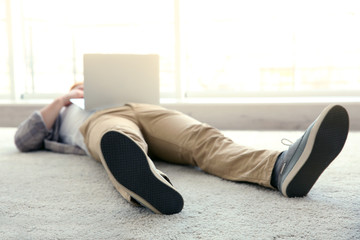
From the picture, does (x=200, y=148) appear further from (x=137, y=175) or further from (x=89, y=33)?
(x=89, y=33)

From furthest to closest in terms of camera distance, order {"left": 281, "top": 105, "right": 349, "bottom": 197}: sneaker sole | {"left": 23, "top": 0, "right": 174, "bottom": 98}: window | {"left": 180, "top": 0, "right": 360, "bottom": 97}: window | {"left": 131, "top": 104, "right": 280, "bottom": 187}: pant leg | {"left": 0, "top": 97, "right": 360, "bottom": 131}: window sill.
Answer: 1. {"left": 23, "top": 0, "right": 174, "bottom": 98}: window
2. {"left": 180, "top": 0, "right": 360, "bottom": 97}: window
3. {"left": 0, "top": 97, "right": 360, "bottom": 131}: window sill
4. {"left": 131, "top": 104, "right": 280, "bottom": 187}: pant leg
5. {"left": 281, "top": 105, "right": 349, "bottom": 197}: sneaker sole

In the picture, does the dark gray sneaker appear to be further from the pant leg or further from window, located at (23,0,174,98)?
window, located at (23,0,174,98)

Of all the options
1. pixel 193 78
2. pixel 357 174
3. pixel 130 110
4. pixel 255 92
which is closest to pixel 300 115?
pixel 255 92

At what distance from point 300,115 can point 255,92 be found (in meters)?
0.47

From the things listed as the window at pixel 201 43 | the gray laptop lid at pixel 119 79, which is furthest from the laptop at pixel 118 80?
the window at pixel 201 43

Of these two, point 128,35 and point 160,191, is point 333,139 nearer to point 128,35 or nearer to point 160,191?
point 160,191

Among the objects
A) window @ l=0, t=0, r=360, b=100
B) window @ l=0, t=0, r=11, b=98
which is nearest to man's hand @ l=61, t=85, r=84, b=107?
window @ l=0, t=0, r=360, b=100

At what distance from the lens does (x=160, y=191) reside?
0.90m

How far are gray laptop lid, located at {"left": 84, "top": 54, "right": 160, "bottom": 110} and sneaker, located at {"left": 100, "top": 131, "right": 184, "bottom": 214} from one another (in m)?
0.68

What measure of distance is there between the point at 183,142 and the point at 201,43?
6.07 ft

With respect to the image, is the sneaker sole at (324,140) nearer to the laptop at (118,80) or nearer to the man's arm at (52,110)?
the laptop at (118,80)

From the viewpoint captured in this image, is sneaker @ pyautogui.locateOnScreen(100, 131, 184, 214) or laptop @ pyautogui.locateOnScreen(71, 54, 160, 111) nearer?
sneaker @ pyautogui.locateOnScreen(100, 131, 184, 214)

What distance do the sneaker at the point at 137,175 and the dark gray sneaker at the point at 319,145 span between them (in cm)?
29

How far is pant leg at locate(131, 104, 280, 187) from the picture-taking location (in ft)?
3.72
